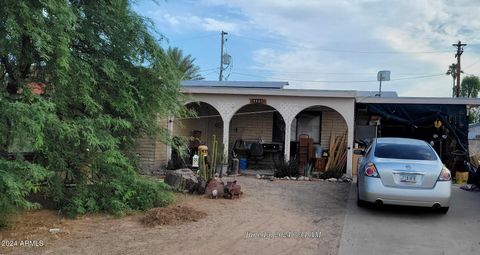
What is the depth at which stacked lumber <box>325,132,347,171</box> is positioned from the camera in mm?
16625

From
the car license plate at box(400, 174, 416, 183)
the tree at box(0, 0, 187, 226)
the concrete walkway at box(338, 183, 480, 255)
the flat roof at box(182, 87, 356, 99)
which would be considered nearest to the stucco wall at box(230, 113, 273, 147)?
the flat roof at box(182, 87, 356, 99)

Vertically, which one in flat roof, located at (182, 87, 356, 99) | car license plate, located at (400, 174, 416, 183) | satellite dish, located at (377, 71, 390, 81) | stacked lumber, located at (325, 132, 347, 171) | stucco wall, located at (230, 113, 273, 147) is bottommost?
car license plate, located at (400, 174, 416, 183)

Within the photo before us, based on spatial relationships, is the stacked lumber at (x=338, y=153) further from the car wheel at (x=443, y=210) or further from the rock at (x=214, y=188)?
the car wheel at (x=443, y=210)

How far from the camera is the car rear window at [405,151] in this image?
9.45 meters

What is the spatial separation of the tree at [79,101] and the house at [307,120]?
5397 mm

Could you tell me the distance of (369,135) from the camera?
60.8 feet

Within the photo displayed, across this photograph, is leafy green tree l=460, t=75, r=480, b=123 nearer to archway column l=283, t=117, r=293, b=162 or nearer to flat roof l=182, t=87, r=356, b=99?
flat roof l=182, t=87, r=356, b=99

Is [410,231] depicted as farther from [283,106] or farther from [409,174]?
[283,106]

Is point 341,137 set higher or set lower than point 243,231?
higher

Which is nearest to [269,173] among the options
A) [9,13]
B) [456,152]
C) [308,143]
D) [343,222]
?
[308,143]

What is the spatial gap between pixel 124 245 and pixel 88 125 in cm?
216

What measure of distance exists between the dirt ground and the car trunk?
3.75 feet

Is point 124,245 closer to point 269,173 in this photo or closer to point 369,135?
point 269,173

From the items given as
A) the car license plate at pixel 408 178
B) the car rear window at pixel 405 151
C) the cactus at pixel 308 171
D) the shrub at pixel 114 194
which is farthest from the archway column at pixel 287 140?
the shrub at pixel 114 194
